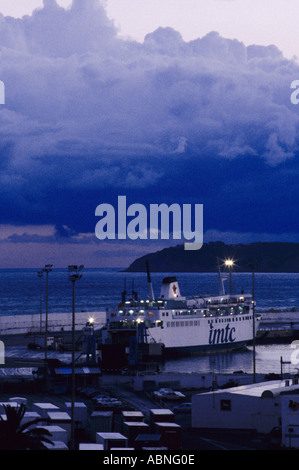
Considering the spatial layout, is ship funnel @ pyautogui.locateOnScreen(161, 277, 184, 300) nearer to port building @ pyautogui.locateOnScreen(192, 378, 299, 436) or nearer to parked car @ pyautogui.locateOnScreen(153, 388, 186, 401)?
parked car @ pyautogui.locateOnScreen(153, 388, 186, 401)

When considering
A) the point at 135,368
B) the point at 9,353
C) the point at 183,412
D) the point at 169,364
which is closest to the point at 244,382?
the point at 183,412

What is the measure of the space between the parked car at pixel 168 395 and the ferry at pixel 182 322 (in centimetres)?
2915

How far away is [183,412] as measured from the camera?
4050 cm

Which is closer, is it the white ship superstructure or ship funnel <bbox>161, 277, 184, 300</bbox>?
the white ship superstructure

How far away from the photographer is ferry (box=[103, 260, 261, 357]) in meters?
78.7

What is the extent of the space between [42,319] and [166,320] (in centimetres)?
2297

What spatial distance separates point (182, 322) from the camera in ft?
270

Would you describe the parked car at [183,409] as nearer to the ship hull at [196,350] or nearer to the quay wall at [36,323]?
the ship hull at [196,350]

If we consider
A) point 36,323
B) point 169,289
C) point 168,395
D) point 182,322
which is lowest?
point 168,395

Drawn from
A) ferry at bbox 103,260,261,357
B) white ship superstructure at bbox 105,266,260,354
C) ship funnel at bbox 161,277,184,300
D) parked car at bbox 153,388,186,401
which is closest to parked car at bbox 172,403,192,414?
parked car at bbox 153,388,186,401

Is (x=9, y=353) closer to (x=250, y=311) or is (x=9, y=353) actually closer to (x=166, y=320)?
(x=166, y=320)

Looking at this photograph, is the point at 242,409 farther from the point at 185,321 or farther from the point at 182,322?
the point at 185,321

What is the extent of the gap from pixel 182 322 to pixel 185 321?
1.63 ft

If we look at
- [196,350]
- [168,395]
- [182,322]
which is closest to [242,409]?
[168,395]
